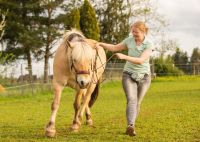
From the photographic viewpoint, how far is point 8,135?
27.6 feet

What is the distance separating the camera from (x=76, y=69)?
7906 mm

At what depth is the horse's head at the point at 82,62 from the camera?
7.80 m

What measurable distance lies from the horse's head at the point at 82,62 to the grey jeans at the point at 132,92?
0.77m

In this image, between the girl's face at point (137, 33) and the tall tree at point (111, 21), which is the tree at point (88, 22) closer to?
the tall tree at point (111, 21)

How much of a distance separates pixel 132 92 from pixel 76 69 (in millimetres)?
1126

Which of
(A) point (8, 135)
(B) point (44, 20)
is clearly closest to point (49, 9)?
(B) point (44, 20)

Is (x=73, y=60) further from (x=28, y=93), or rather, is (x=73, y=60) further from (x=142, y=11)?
(x=142, y=11)

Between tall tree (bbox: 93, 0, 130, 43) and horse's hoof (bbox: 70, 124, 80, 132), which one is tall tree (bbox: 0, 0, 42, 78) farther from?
horse's hoof (bbox: 70, 124, 80, 132)

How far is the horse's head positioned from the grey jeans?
0.77 meters

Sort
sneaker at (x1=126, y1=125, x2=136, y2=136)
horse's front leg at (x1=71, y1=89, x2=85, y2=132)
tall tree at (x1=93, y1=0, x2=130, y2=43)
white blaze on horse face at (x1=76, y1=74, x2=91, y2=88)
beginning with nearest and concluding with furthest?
white blaze on horse face at (x1=76, y1=74, x2=91, y2=88)
sneaker at (x1=126, y1=125, x2=136, y2=136)
horse's front leg at (x1=71, y1=89, x2=85, y2=132)
tall tree at (x1=93, y1=0, x2=130, y2=43)

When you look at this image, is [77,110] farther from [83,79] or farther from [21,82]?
[21,82]

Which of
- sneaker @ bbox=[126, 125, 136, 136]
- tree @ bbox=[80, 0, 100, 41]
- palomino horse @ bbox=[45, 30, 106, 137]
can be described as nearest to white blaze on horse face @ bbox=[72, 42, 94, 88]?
palomino horse @ bbox=[45, 30, 106, 137]

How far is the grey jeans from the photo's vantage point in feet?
26.9

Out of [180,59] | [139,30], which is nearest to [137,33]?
[139,30]
